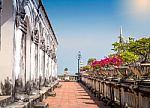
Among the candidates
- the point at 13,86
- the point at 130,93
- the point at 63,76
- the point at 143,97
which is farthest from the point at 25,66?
the point at 63,76

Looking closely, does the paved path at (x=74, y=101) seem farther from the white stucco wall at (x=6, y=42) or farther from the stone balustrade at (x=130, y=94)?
the white stucco wall at (x=6, y=42)

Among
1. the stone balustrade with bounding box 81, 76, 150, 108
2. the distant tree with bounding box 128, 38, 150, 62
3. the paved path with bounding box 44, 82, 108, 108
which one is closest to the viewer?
the stone balustrade with bounding box 81, 76, 150, 108

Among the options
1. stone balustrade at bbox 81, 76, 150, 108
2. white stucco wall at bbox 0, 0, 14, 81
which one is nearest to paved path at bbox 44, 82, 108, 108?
stone balustrade at bbox 81, 76, 150, 108

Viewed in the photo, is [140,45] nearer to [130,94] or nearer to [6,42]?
[130,94]

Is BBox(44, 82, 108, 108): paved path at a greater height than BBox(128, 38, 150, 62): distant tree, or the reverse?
BBox(128, 38, 150, 62): distant tree

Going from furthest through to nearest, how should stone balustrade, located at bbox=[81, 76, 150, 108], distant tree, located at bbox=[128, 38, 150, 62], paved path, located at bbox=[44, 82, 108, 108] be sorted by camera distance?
distant tree, located at bbox=[128, 38, 150, 62]
paved path, located at bbox=[44, 82, 108, 108]
stone balustrade, located at bbox=[81, 76, 150, 108]

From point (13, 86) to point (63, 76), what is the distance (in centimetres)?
5563

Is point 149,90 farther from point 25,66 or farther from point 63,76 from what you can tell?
point 63,76

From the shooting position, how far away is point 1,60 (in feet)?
32.1

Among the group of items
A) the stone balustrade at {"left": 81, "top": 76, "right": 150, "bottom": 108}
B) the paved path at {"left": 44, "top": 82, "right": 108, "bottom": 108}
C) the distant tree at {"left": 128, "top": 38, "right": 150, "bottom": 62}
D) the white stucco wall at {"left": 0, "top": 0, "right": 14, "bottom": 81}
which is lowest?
the paved path at {"left": 44, "top": 82, "right": 108, "bottom": 108}

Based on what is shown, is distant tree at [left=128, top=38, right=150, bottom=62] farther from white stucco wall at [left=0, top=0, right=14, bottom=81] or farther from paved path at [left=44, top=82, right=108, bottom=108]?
→ white stucco wall at [left=0, top=0, right=14, bottom=81]

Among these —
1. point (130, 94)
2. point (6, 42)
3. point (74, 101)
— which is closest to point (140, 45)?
point (74, 101)

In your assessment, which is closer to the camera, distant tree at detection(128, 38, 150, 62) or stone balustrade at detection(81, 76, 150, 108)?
stone balustrade at detection(81, 76, 150, 108)

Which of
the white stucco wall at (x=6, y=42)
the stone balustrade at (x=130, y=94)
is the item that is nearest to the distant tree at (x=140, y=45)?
the stone balustrade at (x=130, y=94)
